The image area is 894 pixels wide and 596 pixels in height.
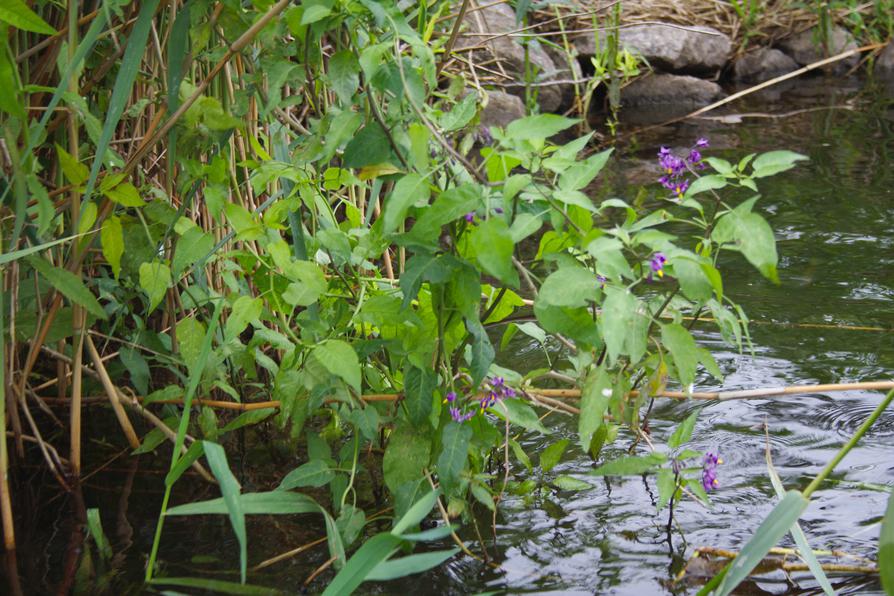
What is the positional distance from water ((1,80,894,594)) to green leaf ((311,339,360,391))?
38 centimetres

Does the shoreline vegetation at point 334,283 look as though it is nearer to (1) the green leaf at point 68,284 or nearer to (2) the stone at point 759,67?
(1) the green leaf at point 68,284

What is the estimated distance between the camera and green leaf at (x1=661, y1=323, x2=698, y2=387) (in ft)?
4.79

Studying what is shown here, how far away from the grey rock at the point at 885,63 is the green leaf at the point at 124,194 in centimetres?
618

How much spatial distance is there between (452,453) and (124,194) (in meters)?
A: 0.68

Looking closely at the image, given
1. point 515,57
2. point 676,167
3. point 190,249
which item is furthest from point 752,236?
point 515,57

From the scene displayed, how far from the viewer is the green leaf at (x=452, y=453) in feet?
5.07

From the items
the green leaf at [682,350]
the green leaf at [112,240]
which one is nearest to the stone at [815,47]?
the green leaf at [682,350]

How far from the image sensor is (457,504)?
167 centimetres

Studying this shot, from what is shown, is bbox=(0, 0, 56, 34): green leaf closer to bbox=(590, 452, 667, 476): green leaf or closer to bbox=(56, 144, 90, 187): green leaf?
bbox=(56, 144, 90, 187): green leaf

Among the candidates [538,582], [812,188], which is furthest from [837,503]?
[812,188]

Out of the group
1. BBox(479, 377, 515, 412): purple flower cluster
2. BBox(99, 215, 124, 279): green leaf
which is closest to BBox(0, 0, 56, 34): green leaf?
BBox(99, 215, 124, 279): green leaf

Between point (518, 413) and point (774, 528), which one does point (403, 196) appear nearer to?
point (518, 413)

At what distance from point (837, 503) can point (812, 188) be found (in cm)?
261

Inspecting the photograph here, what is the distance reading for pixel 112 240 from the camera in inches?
67.8
